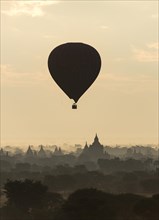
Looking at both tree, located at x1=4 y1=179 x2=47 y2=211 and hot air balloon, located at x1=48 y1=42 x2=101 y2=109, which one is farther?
tree, located at x1=4 y1=179 x2=47 y2=211

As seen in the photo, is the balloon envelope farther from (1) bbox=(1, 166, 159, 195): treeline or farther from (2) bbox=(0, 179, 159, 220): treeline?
(1) bbox=(1, 166, 159, 195): treeline

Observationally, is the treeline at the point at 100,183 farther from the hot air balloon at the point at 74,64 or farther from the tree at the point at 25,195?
the hot air balloon at the point at 74,64

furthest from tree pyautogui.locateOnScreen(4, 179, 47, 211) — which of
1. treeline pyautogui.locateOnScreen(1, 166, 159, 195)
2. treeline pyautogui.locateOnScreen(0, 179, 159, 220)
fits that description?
treeline pyautogui.locateOnScreen(1, 166, 159, 195)

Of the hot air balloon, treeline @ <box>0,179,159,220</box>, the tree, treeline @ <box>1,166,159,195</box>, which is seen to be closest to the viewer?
the hot air balloon

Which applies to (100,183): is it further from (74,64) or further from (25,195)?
(74,64)

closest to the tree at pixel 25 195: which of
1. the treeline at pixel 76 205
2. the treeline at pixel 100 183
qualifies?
the treeline at pixel 76 205

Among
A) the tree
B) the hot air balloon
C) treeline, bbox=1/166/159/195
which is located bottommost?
treeline, bbox=1/166/159/195

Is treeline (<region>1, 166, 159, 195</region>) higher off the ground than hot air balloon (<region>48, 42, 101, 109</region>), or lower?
lower
